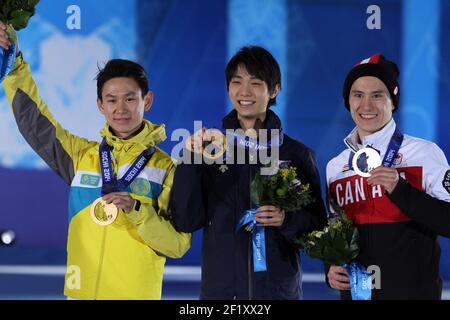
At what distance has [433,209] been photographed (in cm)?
335

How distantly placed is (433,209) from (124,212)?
132cm

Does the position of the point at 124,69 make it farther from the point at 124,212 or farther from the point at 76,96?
the point at 76,96

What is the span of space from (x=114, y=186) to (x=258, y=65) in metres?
0.85

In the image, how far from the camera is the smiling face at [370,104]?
3.58 meters

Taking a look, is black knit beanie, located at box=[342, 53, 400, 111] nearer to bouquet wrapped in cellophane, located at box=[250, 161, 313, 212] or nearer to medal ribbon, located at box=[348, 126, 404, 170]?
medal ribbon, located at box=[348, 126, 404, 170]

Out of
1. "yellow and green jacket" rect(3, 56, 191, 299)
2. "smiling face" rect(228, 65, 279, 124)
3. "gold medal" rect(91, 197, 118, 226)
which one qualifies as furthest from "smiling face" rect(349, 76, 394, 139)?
"gold medal" rect(91, 197, 118, 226)

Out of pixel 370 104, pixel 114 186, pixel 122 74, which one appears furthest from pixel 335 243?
pixel 122 74

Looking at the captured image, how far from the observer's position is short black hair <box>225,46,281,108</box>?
367cm

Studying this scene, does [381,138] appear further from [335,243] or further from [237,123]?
[237,123]

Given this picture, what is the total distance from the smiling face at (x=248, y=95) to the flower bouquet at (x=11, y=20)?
0.99 metres

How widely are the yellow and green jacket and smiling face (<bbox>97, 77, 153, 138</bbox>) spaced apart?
53 millimetres

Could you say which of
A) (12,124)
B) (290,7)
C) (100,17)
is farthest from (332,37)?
(12,124)

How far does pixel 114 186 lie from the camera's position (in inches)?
140

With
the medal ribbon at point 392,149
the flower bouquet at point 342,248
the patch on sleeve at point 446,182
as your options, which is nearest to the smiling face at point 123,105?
the flower bouquet at point 342,248
